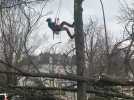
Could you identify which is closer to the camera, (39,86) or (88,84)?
(88,84)

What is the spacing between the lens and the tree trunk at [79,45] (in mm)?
11609

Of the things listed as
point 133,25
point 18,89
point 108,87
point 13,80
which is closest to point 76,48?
point 108,87

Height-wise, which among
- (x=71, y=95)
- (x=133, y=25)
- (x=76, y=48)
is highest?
(x=133, y=25)

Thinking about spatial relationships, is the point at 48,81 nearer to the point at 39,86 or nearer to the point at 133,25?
the point at 39,86

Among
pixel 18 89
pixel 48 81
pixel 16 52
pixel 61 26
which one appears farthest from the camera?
pixel 16 52

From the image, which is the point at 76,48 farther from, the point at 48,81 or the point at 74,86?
the point at 48,81

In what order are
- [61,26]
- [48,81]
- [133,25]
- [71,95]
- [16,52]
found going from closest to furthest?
→ 1. [61,26]
2. [48,81]
3. [71,95]
4. [16,52]
5. [133,25]

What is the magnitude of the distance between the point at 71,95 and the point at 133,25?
13501 mm

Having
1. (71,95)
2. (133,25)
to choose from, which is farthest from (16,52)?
(133,25)

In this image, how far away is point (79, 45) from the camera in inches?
458

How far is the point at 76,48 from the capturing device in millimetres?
11664

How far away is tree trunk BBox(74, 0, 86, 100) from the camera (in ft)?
38.1

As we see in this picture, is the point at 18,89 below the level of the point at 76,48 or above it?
below

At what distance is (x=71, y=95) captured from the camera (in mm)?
15336
